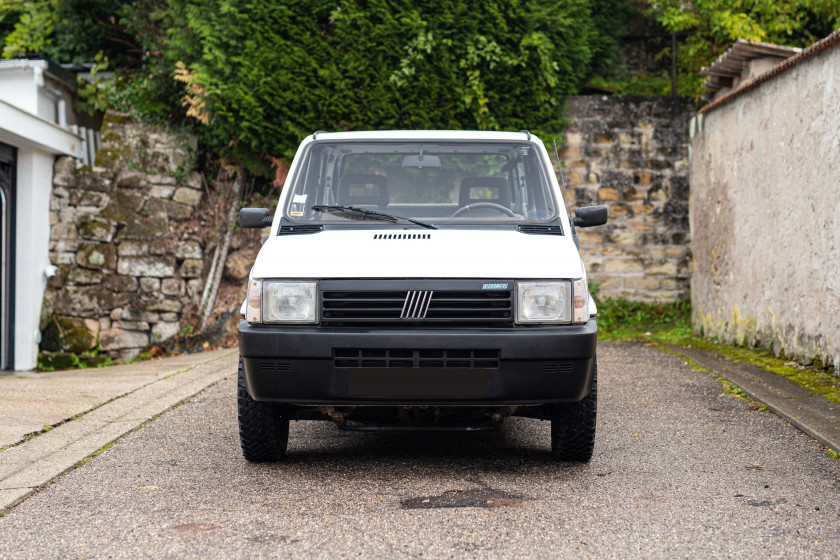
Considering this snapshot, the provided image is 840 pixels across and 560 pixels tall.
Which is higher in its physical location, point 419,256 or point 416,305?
point 419,256

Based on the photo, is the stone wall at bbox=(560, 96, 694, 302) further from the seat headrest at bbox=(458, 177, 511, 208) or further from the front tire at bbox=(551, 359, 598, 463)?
the front tire at bbox=(551, 359, 598, 463)

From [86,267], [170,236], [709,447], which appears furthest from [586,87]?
[709,447]

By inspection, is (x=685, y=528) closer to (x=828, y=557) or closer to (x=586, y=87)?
(x=828, y=557)

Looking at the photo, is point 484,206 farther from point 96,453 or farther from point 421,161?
point 96,453

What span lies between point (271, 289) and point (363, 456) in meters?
1.27

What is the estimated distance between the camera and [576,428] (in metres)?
4.83

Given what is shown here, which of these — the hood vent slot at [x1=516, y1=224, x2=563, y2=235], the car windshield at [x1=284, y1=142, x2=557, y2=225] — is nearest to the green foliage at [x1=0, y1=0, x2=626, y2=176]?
the car windshield at [x1=284, y1=142, x2=557, y2=225]

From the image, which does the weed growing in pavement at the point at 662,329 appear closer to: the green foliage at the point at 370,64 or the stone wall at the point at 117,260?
the green foliage at the point at 370,64

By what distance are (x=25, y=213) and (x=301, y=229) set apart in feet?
29.1

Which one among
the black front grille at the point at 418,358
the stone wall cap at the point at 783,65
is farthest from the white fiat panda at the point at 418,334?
the stone wall cap at the point at 783,65

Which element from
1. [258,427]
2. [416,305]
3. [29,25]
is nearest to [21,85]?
[29,25]

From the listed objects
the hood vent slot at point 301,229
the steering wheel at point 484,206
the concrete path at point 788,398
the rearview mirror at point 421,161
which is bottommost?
the concrete path at point 788,398

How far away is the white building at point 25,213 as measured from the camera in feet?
41.2

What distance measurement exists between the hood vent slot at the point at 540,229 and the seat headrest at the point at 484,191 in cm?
49
